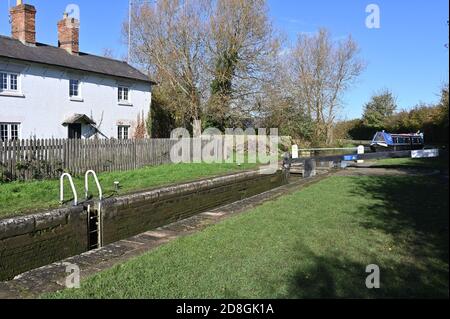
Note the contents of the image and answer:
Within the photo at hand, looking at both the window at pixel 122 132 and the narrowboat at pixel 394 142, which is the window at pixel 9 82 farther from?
the narrowboat at pixel 394 142

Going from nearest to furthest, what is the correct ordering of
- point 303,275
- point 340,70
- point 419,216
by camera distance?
point 303,275, point 419,216, point 340,70

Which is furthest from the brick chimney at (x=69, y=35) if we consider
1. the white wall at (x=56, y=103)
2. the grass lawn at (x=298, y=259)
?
the grass lawn at (x=298, y=259)

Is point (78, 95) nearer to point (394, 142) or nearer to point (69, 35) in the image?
point (69, 35)

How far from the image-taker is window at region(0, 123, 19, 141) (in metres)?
18.0

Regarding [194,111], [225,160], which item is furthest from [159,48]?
[225,160]

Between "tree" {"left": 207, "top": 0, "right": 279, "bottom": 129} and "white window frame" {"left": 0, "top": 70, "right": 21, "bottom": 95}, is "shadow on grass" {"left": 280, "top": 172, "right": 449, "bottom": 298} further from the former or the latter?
"tree" {"left": 207, "top": 0, "right": 279, "bottom": 129}

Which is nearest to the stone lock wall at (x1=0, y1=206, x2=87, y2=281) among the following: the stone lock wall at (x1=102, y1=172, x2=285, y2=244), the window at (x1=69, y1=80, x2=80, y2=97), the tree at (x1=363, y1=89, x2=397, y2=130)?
the stone lock wall at (x1=102, y1=172, x2=285, y2=244)

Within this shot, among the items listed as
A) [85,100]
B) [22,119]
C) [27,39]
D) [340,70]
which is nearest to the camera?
[22,119]

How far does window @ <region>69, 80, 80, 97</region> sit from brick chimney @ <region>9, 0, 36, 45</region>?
8.97 ft

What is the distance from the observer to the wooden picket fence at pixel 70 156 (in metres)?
12.0

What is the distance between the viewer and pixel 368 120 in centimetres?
4612

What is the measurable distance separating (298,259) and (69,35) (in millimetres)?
22314
